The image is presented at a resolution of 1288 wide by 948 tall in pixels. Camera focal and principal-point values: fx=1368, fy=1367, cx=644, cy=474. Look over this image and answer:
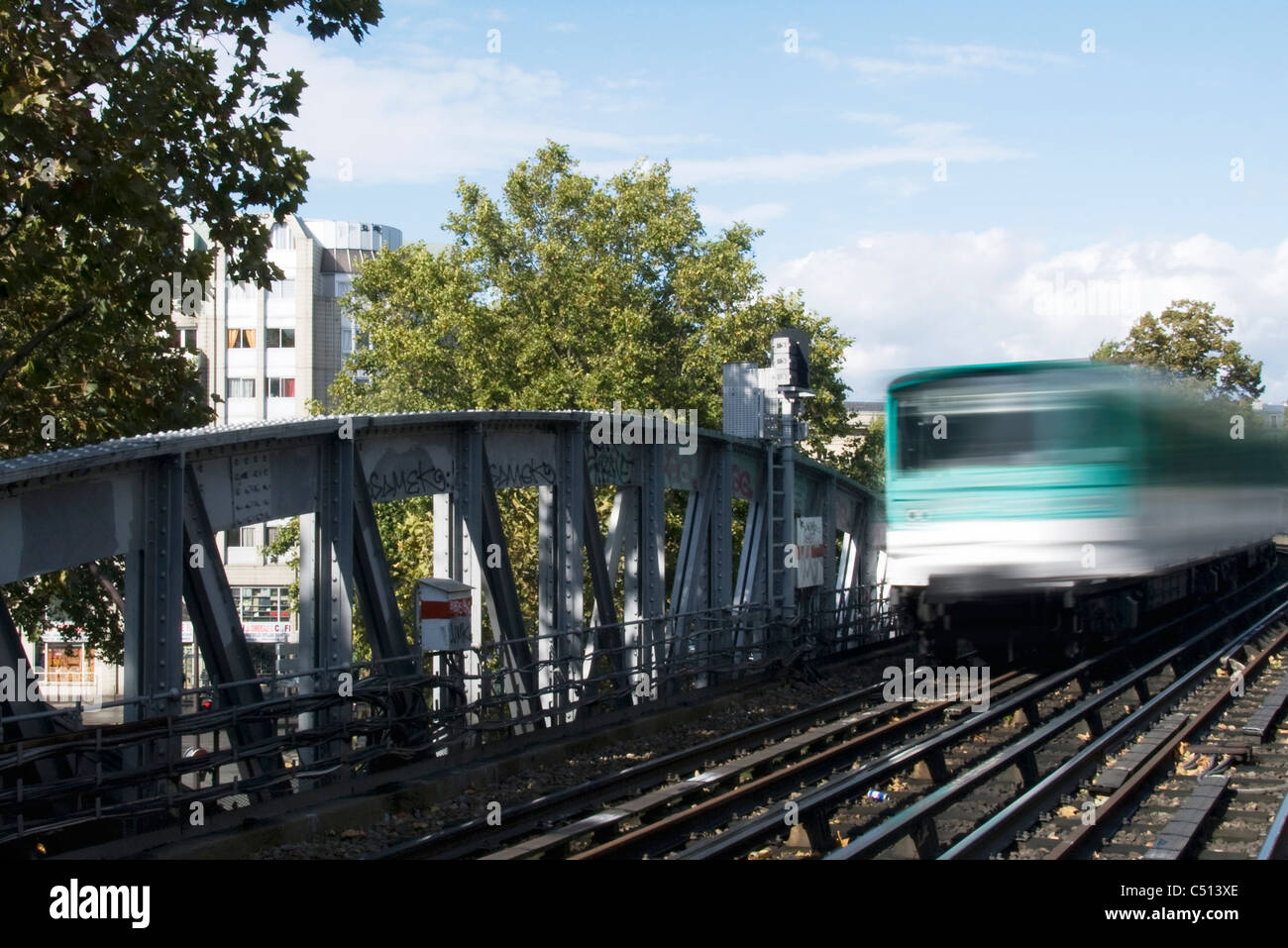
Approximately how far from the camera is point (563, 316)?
3741 cm

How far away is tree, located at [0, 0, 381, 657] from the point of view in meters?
11.8

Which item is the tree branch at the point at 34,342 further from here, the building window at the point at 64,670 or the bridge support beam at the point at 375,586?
the building window at the point at 64,670

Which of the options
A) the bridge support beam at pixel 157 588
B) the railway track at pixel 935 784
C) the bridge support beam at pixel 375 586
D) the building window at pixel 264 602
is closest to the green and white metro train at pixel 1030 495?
the railway track at pixel 935 784

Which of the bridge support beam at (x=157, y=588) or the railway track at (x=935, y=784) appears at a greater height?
→ the bridge support beam at (x=157, y=588)

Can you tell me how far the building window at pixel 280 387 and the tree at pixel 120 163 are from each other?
135 ft

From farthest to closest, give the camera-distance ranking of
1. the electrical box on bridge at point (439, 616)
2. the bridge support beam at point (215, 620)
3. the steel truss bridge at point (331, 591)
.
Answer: the electrical box on bridge at point (439, 616) < the bridge support beam at point (215, 620) < the steel truss bridge at point (331, 591)

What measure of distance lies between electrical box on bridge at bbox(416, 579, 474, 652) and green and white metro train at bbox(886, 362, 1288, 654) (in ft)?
19.7

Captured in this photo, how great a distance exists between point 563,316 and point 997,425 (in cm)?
2317

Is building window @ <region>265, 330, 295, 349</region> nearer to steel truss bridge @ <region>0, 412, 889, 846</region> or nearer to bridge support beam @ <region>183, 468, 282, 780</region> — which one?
steel truss bridge @ <region>0, 412, 889, 846</region>

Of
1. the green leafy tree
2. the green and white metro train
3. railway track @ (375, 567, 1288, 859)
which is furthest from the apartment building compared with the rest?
railway track @ (375, 567, 1288, 859)

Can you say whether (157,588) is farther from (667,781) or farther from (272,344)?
(272,344)

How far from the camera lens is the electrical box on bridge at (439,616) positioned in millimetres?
12055

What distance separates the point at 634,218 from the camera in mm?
39844
